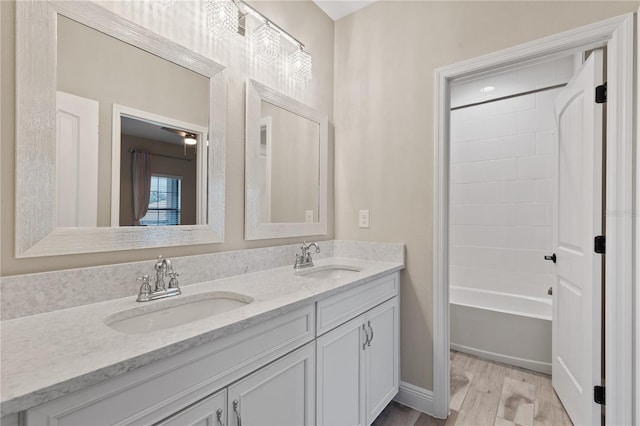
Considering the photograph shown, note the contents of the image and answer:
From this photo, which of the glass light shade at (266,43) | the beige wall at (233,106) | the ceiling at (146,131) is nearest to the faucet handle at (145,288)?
the beige wall at (233,106)

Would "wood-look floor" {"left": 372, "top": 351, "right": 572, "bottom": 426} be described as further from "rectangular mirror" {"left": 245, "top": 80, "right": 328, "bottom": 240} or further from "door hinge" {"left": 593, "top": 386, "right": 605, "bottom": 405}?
"rectangular mirror" {"left": 245, "top": 80, "right": 328, "bottom": 240}

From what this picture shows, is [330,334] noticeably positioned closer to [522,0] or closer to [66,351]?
[66,351]

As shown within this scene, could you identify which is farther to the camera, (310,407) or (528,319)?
(528,319)

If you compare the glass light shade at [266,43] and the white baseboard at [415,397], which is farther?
the white baseboard at [415,397]

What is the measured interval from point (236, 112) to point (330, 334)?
1178 millimetres

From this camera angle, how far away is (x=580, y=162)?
5.47 ft

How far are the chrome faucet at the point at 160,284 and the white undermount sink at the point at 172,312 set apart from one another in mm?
41

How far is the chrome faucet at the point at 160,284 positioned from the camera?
114cm

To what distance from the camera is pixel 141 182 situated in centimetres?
124

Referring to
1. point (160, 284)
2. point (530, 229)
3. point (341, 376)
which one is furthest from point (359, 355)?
point (530, 229)

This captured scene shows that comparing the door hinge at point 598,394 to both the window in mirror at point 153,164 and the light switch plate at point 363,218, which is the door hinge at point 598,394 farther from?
the window in mirror at point 153,164

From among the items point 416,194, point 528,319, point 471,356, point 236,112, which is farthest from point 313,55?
point 471,356

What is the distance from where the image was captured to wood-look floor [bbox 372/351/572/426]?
5.85ft

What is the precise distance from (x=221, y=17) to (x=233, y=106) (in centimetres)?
39
